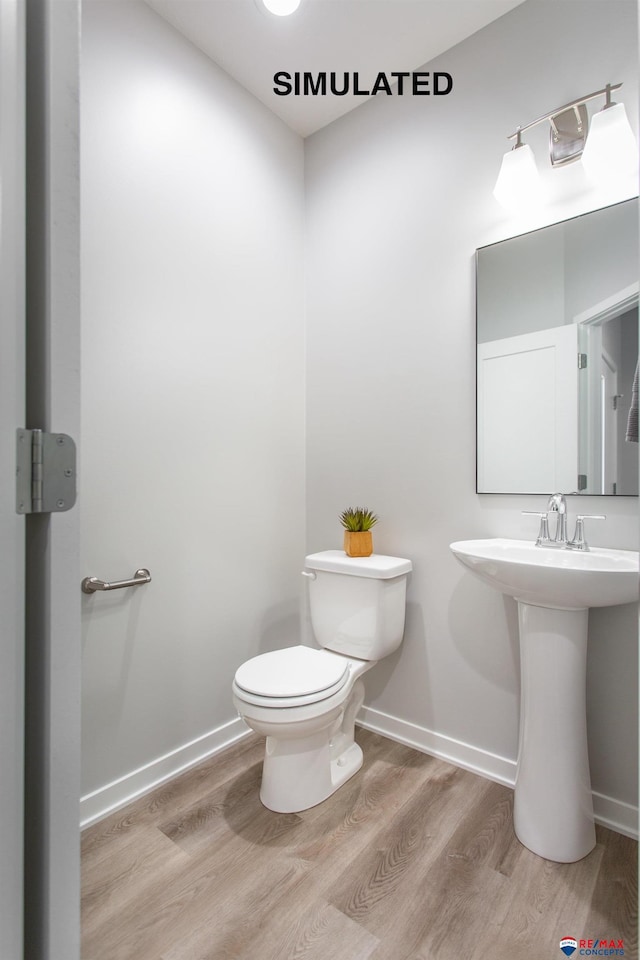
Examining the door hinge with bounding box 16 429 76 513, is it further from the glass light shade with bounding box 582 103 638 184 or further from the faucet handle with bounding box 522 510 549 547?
the glass light shade with bounding box 582 103 638 184

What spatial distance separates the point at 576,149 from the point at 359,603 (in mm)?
1736

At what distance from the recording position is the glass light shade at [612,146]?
4.82 ft

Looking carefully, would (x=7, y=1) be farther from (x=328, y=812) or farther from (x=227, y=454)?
(x=328, y=812)

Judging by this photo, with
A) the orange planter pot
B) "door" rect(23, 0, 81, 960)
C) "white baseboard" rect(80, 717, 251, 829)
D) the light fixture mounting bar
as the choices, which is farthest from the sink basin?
the light fixture mounting bar

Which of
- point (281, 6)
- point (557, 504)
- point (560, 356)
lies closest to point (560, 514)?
point (557, 504)

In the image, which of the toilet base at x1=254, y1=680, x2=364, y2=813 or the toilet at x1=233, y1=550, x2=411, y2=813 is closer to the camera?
the toilet at x1=233, y1=550, x2=411, y2=813

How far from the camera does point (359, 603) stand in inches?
75.9

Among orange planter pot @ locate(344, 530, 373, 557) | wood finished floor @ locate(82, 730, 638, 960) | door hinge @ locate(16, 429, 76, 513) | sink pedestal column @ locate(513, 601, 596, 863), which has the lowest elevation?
wood finished floor @ locate(82, 730, 638, 960)

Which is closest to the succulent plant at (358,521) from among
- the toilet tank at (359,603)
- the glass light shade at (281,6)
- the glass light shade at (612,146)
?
the toilet tank at (359,603)

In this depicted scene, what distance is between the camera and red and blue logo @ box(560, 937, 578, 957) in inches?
45.7

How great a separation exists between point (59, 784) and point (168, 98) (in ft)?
7.11

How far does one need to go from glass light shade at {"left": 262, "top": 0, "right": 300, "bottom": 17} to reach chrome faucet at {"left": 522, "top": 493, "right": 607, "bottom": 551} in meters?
1.89

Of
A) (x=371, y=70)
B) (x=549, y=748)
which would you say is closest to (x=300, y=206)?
(x=371, y=70)

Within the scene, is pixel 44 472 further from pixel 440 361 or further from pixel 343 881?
pixel 440 361
